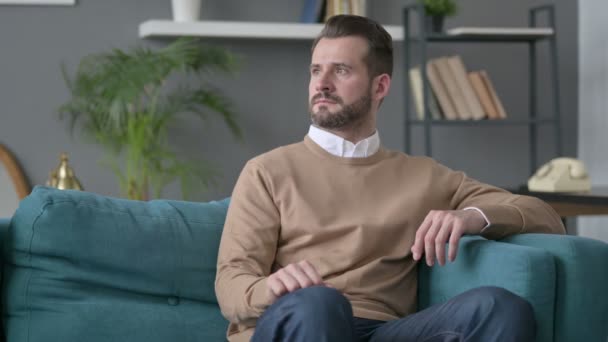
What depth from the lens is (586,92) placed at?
185 inches

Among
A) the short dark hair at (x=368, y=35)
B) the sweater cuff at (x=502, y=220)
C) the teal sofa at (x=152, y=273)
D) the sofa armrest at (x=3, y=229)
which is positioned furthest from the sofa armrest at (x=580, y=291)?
the sofa armrest at (x=3, y=229)

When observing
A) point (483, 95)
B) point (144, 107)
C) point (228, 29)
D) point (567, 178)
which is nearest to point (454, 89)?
point (483, 95)

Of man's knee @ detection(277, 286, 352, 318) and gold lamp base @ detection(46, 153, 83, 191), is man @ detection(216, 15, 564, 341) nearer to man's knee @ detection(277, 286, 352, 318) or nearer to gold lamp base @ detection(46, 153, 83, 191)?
man's knee @ detection(277, 286, 352, 318)

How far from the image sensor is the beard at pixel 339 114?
221cm

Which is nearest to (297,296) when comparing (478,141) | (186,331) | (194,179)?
(186,331)

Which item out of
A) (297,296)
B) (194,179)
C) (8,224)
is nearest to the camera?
(297,296)

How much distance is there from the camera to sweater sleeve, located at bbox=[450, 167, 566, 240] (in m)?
2.10

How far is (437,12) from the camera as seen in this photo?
4246mm

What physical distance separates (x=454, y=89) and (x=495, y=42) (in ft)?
1.53

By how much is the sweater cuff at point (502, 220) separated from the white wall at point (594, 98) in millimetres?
2587

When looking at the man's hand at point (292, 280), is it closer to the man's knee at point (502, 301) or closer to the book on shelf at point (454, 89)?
the man's knee at point (502, 301)

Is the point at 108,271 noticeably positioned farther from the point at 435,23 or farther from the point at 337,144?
the point at 435,23

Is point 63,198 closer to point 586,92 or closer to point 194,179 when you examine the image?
point 194,179

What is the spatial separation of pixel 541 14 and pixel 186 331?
119 inches
